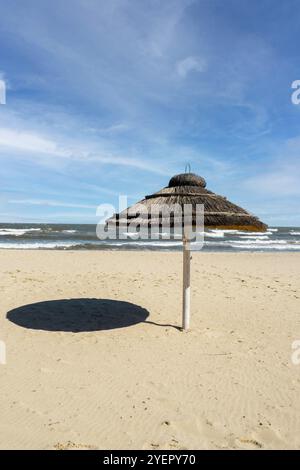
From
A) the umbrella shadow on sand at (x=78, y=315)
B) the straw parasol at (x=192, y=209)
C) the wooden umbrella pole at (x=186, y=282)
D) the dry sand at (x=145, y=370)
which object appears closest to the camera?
the dry sand at (x=145, y=370)

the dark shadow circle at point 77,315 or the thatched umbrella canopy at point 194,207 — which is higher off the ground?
the thatched umbrella canopy at point 194,207

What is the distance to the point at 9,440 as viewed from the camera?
3.42m

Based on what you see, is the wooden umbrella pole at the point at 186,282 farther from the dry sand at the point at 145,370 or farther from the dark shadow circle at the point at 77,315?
the dark shadow circle at the point at 77,315

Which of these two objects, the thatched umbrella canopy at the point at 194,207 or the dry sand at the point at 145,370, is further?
the thatched umbrella canopy at the point at 194,207

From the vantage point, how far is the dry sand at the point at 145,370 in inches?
141

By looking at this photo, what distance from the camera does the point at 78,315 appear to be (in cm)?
722

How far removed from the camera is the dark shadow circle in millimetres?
6534

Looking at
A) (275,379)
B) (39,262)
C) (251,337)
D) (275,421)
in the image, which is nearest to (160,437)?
(275,421)

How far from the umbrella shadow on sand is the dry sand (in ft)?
0.07

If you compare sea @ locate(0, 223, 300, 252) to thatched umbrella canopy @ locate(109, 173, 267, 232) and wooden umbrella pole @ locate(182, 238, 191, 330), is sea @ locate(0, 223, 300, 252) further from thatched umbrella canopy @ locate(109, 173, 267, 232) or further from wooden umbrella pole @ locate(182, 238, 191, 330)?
thatched umbrella canopy @ locate(109, 173, 267, 232)

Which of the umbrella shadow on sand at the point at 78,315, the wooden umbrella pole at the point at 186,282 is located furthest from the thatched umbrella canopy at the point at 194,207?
the umbrella shadow on sand at the point at 78,315

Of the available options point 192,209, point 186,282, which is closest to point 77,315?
point 186,282

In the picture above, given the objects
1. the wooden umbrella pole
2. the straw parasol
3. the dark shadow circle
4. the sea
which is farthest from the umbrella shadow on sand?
the sea

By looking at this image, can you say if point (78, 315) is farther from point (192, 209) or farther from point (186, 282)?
point (192, 209)
